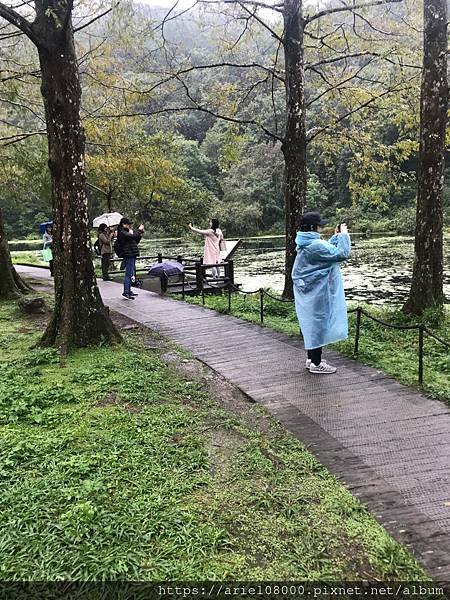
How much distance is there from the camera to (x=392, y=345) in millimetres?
6699

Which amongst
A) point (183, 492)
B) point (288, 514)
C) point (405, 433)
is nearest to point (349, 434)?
point (405, 433)

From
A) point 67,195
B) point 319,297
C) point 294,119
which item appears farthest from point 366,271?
point 67,195

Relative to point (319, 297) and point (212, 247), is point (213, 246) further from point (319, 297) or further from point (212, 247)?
point (319, 297)

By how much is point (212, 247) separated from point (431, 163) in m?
6.23

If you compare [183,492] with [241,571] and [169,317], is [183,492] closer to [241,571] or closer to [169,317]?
[241,571]

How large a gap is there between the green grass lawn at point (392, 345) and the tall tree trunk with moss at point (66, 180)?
114 inches

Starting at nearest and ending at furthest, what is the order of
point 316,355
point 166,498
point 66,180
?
1. point 166,498
2. point 316,355
3. point 66,180

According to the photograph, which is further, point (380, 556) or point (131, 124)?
point (131, 124)

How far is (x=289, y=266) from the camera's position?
9703 millimetres

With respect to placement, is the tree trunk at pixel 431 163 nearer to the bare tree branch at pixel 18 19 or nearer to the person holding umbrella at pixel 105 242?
the bare tree branch at pixel 18 19

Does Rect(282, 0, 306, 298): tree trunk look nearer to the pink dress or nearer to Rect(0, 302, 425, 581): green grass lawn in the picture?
the pink dress

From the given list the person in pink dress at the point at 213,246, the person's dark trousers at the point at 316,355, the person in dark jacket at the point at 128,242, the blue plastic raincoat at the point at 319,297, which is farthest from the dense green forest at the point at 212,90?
the person's dark trousers at the point at 316,355

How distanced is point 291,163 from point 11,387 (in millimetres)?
6443

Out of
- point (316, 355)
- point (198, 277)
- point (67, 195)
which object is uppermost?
point (67, 195)
